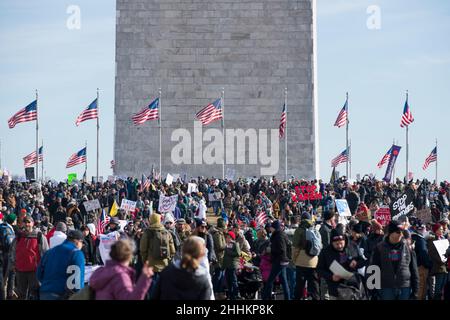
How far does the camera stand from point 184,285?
9680mm

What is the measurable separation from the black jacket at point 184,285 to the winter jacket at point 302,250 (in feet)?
24.7

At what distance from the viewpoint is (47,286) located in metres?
12.8

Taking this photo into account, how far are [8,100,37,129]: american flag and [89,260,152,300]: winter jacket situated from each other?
34509mm

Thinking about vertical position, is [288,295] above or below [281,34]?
below

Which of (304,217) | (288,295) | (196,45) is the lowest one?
(288,295)

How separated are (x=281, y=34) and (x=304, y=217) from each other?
45877 millimetres

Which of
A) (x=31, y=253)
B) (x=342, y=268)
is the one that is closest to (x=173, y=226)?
(x=31, y=253)

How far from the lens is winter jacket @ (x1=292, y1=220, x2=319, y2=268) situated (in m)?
17.2

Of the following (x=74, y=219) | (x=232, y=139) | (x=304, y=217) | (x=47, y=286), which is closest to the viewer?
(x=47, y=286)

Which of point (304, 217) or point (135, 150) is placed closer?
point (304, 217)

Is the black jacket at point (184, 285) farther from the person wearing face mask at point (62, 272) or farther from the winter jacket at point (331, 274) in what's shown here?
the winter jacket at point (331, 274)

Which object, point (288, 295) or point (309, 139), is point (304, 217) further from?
point (309, 139)

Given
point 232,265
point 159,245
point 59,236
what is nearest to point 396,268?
point 159,245
